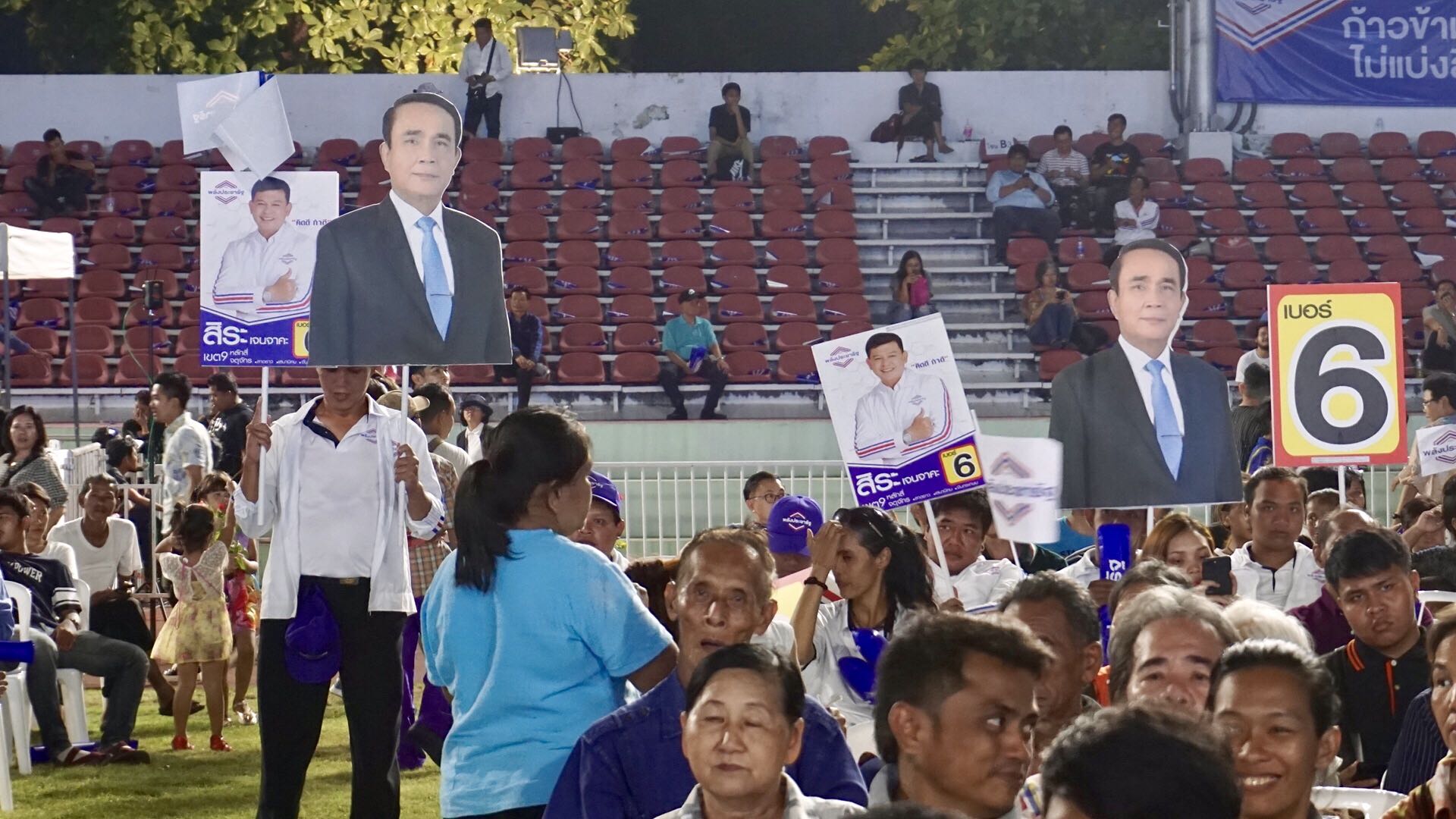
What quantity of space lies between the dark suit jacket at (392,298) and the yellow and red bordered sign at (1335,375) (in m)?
2.65

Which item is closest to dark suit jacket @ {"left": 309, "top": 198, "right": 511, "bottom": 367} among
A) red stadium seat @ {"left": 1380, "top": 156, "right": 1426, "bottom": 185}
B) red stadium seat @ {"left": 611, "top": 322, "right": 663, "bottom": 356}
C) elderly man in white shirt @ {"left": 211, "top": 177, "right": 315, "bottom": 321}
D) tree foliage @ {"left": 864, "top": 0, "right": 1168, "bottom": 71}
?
elderly man in white shirt @ {"left": 211, "top": 177, "right": 315, "bottom": 321}

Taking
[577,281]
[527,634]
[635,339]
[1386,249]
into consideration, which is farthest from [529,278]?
[527,634]

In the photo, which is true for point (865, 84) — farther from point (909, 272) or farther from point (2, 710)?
point (2, 710)

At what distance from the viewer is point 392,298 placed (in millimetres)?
5281

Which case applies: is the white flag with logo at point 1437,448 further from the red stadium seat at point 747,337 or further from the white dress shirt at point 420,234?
the red stadium seat at point 747,337

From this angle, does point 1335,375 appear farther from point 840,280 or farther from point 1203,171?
point 1203,171

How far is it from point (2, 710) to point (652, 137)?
40.2 ft

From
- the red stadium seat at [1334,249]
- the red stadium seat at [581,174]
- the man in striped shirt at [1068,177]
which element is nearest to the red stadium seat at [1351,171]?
the red stadium seat at [1334,249]

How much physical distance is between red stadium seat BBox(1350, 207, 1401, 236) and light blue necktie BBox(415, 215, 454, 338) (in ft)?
44.1

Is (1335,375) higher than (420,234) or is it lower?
lower

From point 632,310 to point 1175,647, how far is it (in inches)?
504

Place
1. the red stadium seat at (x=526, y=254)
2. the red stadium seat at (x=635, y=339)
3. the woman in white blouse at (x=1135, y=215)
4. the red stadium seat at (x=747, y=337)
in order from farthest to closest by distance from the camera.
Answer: the woman in white blouse at (x=1135, y=215), the red stadium seat at (x=526, y=254), the red stadium seat at (x=747, y=337), the red stadium seat at (x=635, y=339)

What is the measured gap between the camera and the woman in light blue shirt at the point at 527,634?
11.2ft

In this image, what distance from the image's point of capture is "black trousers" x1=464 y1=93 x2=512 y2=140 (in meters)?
17.8
